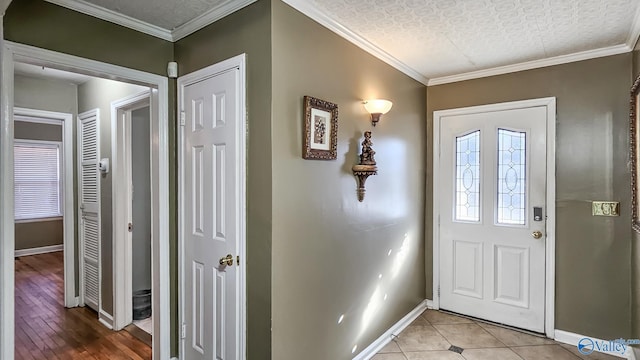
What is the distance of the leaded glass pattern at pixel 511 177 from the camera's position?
3004 millimetres

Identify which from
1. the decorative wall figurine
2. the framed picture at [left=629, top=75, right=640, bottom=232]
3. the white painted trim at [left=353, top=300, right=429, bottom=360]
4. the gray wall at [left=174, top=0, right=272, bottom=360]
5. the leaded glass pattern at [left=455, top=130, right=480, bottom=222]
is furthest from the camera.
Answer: the leaded glass pattern at [left=455, top=130, right=480, bottom=222]

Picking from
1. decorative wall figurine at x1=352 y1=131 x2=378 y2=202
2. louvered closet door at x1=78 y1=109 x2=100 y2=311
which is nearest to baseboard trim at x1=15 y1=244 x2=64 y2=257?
louvered closet door at x1=78 y1=109 x2=100 y2=311

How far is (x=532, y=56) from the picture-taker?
2809mm

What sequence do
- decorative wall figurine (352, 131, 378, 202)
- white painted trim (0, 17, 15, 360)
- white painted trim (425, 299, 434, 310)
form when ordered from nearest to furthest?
1. white painted trim (0, 17, 15, 360)
2. decorative wall figurine (352, 131, 378, 202)
3. white painted trim (425, 299, 434, 310)

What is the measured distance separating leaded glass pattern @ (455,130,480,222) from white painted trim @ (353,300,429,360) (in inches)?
39.6

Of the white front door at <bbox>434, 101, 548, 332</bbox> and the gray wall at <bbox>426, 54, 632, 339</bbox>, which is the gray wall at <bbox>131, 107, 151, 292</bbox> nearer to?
the white front door at <bbox>434, 101, 548, 332</bbox>

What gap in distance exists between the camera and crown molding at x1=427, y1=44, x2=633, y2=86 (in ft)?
8.59

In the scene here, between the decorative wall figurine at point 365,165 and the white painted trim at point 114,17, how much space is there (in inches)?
63.3

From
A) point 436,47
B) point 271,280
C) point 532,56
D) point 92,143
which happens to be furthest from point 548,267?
point 92,143

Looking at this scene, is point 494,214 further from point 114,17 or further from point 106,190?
point 106,190

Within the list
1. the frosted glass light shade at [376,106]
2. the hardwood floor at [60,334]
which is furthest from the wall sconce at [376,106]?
the hardwood floor at [60,334]

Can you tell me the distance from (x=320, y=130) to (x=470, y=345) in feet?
7.24

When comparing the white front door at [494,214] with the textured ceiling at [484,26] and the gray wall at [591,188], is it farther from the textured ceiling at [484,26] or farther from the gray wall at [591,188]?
the textured ceiling at [484,26]

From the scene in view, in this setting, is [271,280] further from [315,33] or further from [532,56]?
[532,56]
